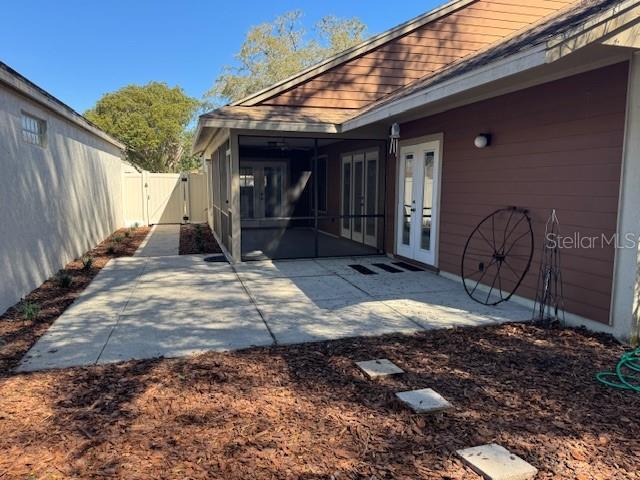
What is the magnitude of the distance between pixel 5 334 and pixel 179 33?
28264mm

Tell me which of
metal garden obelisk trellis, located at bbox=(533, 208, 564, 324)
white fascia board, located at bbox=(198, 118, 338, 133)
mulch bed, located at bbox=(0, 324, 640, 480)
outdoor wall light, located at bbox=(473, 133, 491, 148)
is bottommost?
mulch bed, located at bbox=(0, 324, 640, 480)

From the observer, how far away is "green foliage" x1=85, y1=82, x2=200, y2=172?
29484 millimetres

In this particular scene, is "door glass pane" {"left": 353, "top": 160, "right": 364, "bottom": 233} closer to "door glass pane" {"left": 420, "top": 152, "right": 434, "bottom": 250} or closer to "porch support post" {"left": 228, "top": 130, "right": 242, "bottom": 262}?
"door glass pane" {"left": 420, "top": 152, "right": 434, "bottom": 250}

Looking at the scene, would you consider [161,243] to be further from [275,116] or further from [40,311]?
[40,311]

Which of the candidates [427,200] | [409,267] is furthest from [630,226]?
[409,267]

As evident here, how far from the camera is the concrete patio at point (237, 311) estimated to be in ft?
14.1

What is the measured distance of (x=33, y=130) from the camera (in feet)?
22.8

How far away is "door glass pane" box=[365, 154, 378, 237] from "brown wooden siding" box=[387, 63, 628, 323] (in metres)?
3.01

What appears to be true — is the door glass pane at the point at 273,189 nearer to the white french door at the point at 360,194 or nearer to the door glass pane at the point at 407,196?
the white french door at the point at 360,194

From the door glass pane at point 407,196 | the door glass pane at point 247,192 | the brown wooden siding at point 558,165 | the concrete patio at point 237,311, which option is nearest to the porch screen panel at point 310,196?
the door glass pane at point 247,192

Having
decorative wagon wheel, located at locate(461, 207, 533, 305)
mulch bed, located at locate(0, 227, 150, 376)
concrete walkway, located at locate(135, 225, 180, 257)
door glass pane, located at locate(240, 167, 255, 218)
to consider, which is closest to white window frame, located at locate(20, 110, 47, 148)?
mulch bed, located at locate(0, 227, 150, 376)

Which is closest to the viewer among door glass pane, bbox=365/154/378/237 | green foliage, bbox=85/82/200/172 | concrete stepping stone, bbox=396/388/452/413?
concrete stepping stone, bbox=396/388/452/413

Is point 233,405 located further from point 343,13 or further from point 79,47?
point 79,47

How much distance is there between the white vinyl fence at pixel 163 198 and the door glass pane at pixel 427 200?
11.2 m
